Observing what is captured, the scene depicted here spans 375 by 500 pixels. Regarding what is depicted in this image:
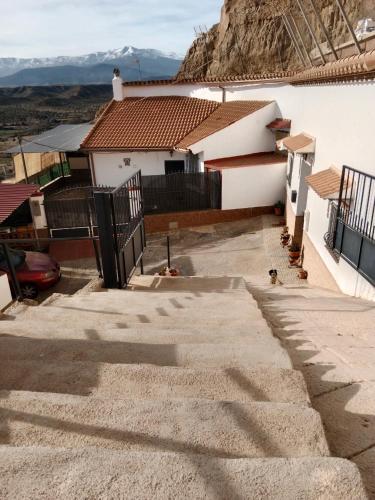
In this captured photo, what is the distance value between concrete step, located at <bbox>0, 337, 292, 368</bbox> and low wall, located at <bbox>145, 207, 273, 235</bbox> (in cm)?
1226

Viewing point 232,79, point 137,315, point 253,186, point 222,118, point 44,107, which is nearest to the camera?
point 137,315

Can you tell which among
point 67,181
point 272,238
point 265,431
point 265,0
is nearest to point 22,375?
point 265,431

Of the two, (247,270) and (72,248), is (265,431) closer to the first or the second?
(247,270)

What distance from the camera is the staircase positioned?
56.3 inches

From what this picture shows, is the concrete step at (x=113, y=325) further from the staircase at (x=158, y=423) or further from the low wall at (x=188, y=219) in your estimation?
the low wall at (x=188, y=219)

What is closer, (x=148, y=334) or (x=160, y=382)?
(x=160, y=382)

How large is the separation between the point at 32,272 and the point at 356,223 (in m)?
9.03

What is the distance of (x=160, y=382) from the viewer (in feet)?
8.18

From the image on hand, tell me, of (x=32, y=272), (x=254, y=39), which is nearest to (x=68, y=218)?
(x=32, y=272)

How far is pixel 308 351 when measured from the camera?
369 centimetres

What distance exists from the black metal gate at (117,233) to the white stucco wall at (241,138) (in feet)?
28.0

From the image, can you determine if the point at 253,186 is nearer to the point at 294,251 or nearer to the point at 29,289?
the point at 294,251

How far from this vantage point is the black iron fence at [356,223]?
6.04m

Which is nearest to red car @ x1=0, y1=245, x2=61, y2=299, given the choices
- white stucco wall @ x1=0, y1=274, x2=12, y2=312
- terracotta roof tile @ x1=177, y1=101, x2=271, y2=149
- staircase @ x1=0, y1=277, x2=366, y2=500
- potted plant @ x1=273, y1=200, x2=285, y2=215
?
white stucco wall @ x1=0, y1=274, x2=12, y2=312
